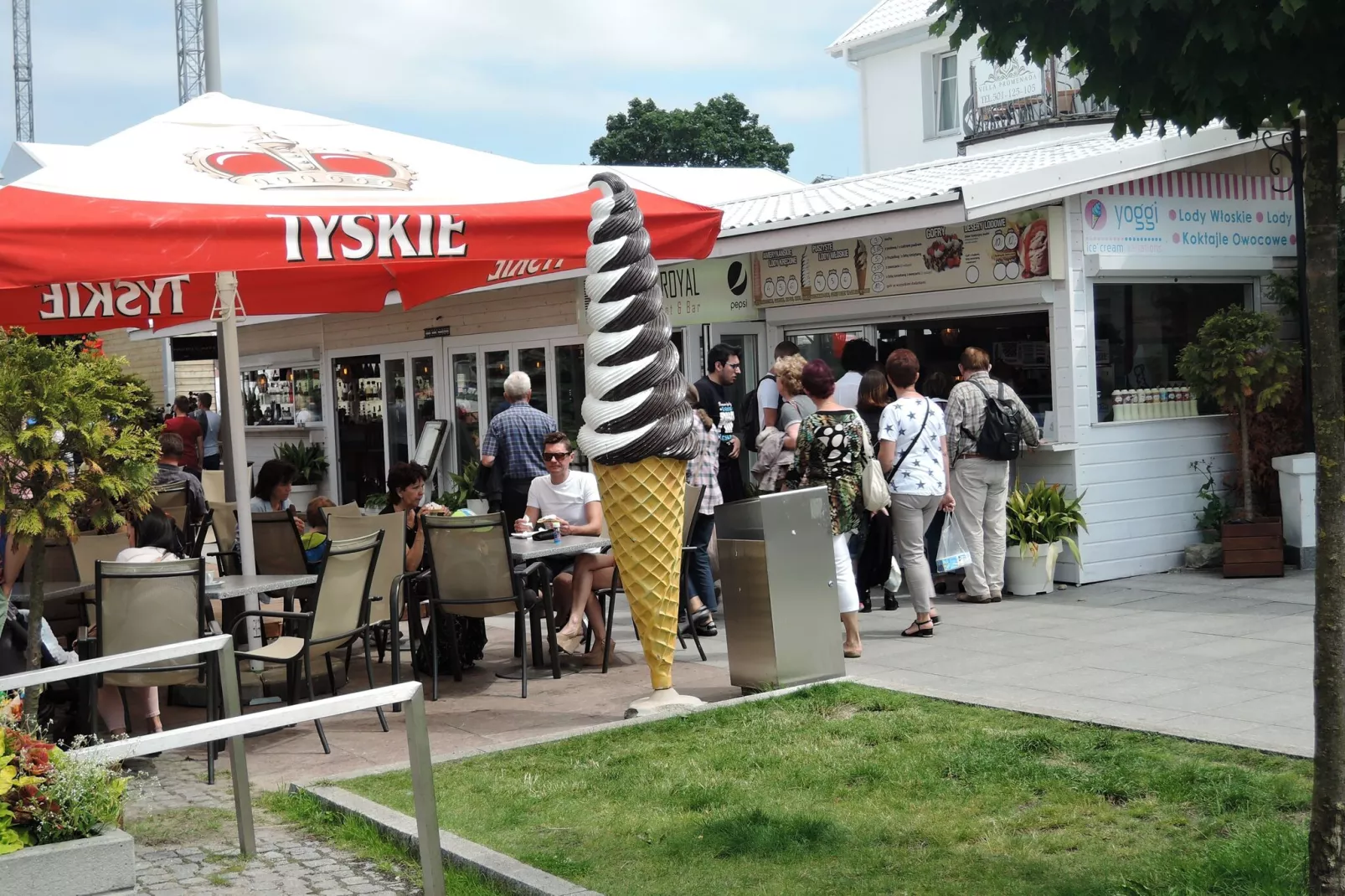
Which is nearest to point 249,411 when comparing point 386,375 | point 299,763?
point 386,375

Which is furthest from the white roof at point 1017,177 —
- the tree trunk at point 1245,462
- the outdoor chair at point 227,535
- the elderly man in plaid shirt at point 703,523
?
the outdoor chair at point 227,535

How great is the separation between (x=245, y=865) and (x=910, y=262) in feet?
25.9

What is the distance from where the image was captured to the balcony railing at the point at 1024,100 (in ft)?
55.5

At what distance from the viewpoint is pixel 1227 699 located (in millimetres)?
6727

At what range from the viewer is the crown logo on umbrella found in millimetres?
6949

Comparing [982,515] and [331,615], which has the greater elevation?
[982,515]

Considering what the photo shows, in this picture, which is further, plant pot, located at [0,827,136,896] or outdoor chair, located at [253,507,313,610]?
outdoor chair, located at [253,507,313,610]

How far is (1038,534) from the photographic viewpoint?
10445mm

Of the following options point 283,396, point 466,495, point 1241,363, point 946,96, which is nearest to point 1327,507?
point 1241,363

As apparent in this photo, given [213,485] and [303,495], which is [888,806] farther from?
[303,495]

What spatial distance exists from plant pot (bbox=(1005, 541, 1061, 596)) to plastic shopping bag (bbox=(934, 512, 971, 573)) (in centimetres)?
38

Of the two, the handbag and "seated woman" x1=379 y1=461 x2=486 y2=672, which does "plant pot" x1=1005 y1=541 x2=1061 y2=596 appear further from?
"seated woman" x1=379 y1=461 x2=486 y2=672

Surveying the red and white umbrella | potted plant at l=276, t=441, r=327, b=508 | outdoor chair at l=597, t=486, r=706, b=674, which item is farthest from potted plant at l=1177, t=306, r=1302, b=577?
potted plant at l=276, t=441, r=327, b=508

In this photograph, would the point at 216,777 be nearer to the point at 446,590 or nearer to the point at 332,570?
the point at 332,570
